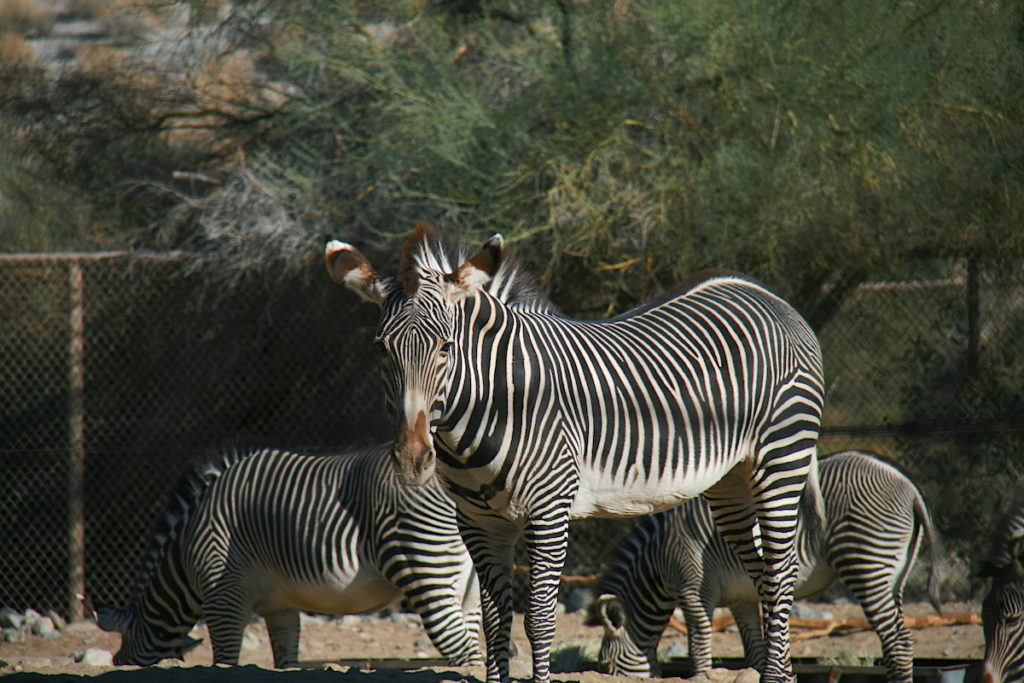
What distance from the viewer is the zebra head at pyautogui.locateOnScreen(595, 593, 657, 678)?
6871mm

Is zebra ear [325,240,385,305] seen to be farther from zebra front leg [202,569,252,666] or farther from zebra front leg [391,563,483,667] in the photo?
zebra front leg [202,569,252,666]

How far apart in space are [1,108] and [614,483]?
9678mm

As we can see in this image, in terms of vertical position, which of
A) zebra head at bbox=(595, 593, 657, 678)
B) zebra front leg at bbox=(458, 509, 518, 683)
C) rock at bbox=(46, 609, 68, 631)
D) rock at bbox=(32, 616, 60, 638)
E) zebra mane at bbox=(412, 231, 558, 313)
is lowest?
rock at bbox=(46, 609, 68, 631)

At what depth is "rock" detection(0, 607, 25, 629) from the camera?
813 centimetres

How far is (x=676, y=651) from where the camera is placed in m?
8.14

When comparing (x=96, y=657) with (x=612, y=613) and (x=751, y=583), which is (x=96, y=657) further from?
(x=751, y=583)

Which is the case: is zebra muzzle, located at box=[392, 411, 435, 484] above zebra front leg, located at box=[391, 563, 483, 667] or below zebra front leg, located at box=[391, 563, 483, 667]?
above

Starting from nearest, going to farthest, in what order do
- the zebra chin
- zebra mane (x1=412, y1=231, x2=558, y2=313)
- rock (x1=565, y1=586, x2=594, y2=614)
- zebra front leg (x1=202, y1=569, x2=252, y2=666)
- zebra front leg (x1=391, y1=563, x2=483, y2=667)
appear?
the zebra chin, zebra mane (x1=412, y1=231, x2=558, y2=313), zebra front leg (x1=391, y1=563, x2=483, y2=667), zebra front leg (x1=202, y1=569, x2=252, y2=666), rock (x1=565, y1=586, x2=594, y2=614)

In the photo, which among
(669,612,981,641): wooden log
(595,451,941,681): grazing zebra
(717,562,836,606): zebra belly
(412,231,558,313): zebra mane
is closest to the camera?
(412,231,558,313): zebra mane

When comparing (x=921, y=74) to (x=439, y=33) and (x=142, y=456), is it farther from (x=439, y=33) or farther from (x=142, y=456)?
(x=142, y=456)

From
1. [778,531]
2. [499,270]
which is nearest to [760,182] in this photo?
[778,531]

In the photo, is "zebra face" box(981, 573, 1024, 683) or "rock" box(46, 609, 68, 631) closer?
"zebra face" box(981, 573, 1024, 683)

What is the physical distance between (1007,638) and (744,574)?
2.12 metres

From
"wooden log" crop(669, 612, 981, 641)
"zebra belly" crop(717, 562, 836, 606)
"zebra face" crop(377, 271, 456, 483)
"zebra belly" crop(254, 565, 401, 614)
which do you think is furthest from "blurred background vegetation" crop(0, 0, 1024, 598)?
"zebra face" crop(377, 271, 456, 483)
